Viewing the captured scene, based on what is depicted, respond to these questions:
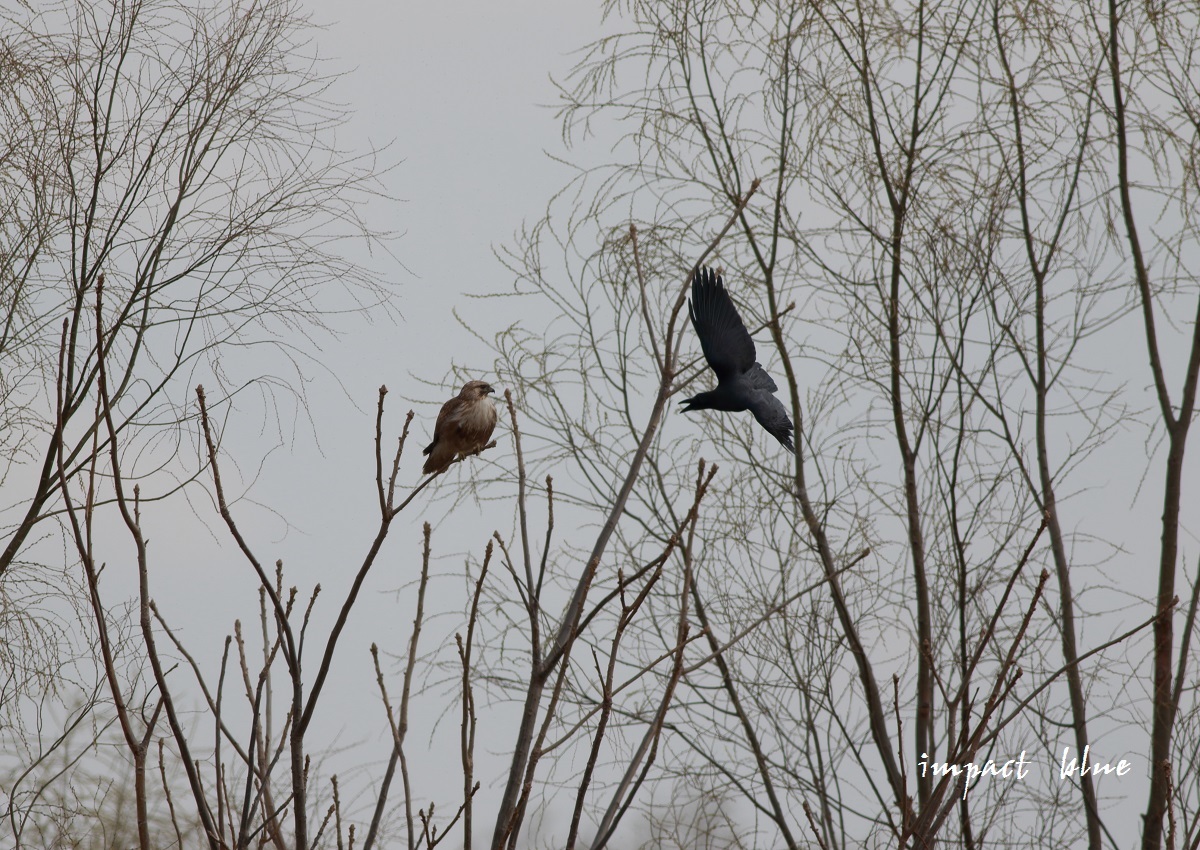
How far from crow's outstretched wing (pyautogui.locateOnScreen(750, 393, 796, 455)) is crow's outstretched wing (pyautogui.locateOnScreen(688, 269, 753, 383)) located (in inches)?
2.5

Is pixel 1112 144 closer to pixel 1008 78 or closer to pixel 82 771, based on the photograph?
pixel 1008 78

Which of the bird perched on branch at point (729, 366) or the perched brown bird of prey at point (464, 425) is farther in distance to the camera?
the perched brown bird of prey at point (464, 425)

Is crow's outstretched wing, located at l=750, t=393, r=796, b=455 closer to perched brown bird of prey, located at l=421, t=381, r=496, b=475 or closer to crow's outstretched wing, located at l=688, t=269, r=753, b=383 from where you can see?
crow's outstretched wing, located at l=688, t=269, r=753, b=383

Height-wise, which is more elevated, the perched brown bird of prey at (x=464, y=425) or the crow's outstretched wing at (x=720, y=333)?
the perched brown bird of prey at (x=464, y=425)

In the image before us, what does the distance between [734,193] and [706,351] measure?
2005 mm

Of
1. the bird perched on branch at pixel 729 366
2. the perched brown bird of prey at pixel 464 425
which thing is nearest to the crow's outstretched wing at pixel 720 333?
the bird perched on branch at pixel 729 366

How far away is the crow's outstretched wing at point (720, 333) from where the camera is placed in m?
2.09

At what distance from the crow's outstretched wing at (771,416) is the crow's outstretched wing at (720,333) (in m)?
0.06

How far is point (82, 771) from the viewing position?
3.27 metres

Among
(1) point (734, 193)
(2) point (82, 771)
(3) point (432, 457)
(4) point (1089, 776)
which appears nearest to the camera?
(3) point (432, 457)

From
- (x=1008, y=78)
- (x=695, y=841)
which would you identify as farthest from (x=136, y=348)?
(x=1008, y=78)

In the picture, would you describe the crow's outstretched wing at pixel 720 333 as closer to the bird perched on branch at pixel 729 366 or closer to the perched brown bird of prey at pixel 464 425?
the bird perched on branch at pixel 729 366

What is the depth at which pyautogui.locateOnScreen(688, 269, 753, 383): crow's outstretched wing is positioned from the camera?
6.84 feet

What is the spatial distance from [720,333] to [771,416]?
0.57 ft
